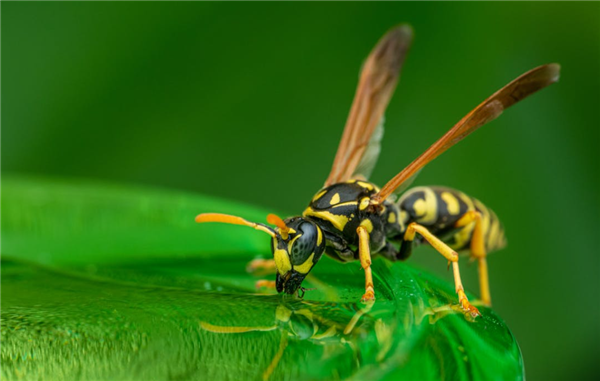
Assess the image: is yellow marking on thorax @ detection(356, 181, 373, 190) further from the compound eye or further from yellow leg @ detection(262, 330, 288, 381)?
yellow leg @ detection(262, 330, 288, 381)

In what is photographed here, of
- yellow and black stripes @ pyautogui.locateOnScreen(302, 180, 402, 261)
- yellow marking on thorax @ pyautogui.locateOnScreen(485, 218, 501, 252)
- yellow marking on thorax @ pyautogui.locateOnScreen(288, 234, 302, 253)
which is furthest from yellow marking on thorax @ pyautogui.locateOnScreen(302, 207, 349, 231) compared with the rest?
yellow marking on thorax @ pyautogui.locateOnScreen(485, 218, 501, 252)

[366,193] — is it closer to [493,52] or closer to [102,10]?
[493,52]

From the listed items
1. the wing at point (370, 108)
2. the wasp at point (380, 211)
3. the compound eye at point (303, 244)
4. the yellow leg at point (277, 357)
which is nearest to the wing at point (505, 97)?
the wasp at point (380, 211)

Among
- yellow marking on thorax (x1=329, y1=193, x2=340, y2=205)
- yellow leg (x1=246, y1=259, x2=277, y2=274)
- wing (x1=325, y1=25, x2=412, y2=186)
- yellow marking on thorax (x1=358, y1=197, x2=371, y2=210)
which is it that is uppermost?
wing (x1=325, y1=25, x2=412, y2=186)

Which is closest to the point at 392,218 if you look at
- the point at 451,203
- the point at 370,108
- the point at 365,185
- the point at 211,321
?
the point at 365,185

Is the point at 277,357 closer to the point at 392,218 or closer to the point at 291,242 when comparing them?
the point at 291,242

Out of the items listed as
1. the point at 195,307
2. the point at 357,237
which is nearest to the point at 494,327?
the point at 195,307
